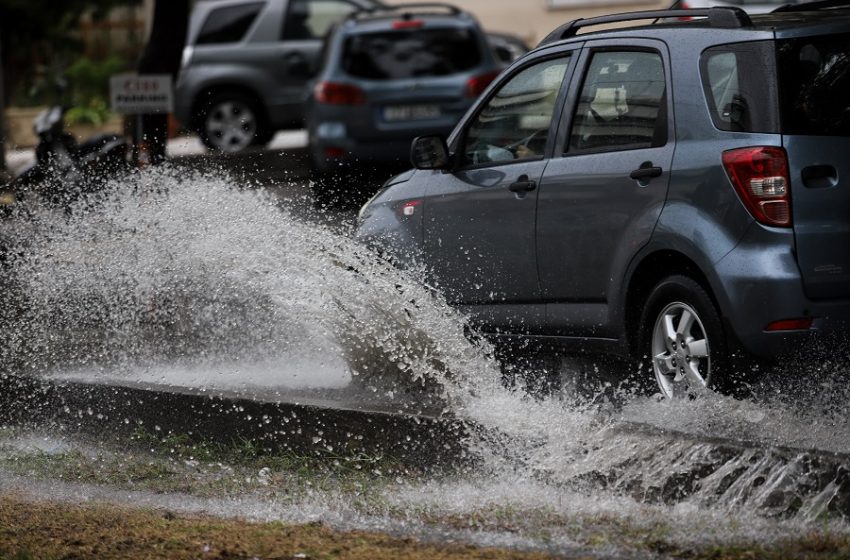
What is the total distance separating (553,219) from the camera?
7297mm

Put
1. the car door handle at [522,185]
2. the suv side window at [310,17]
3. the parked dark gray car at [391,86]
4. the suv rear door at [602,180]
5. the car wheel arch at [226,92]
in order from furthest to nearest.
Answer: the suv side window at [310,17]
the car wheel arch at [226,92]
the parked dark gray car at [391,86]
the car door handle at [522,185]
the suv rear door at [602,180]

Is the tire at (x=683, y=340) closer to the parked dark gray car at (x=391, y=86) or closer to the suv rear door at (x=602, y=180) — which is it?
the suv rear door at (x=602, y=180)

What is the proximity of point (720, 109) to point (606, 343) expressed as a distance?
3.99ft

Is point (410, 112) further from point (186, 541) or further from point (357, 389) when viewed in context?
point (186, 541)

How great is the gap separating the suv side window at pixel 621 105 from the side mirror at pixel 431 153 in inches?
34.8

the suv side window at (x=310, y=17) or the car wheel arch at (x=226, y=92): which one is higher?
the suv side window at (x=310, y=17)

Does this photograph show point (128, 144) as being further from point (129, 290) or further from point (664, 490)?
point (664, 490)

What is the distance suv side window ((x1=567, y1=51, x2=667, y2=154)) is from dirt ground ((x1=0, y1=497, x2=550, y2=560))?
2288 mm

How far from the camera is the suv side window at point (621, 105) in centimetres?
684

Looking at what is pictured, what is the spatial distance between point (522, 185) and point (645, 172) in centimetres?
91

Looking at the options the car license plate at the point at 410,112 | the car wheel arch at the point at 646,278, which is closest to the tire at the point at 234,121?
the car license plate at the point at 410,112

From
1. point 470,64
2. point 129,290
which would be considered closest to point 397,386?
point 129,290

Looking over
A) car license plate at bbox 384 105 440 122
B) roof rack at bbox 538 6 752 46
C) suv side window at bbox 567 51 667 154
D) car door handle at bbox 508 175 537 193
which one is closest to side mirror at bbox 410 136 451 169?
car door handle at bbox 508 175 537 193

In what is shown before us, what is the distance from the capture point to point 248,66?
21.6 metres
